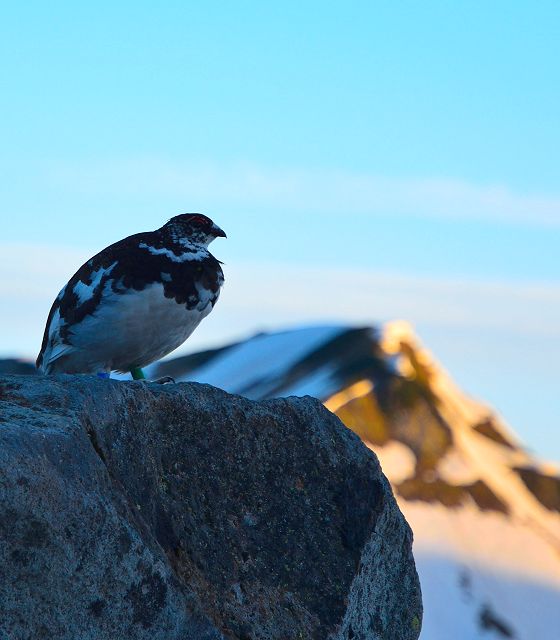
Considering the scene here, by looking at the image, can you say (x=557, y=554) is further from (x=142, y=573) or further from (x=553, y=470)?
(x=142, y=573)

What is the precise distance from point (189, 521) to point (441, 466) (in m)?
17.0

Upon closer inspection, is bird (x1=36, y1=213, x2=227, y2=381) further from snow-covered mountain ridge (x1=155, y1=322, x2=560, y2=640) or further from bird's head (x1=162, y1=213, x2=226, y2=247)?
snow-covered mountain ridge (x1=155, y1=322, x2=560, y2=640)

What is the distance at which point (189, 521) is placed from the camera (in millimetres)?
7039

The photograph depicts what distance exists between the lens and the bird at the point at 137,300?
938cm

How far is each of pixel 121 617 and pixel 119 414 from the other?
3.79ft

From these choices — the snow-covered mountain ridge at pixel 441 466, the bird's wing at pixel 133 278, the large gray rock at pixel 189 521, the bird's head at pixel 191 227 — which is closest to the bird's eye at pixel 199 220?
the bird's head at pixel 191 227

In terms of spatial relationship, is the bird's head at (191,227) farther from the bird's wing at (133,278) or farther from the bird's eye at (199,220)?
the bird's wing at (133,278)

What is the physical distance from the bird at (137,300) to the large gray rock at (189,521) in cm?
172

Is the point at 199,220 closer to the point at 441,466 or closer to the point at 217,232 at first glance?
the point at 217,232

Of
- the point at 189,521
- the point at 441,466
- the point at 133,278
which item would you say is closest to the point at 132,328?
the point at 133,278

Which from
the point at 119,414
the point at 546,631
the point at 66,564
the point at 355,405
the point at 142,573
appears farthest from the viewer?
the point at 355,405

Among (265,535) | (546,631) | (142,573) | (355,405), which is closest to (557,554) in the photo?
(546,631)

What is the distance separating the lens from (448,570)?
2100 cm

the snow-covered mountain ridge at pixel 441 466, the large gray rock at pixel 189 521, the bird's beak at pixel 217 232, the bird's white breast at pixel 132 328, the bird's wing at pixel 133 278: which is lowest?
the snow-covered mountain ridge at pixel 441 466
